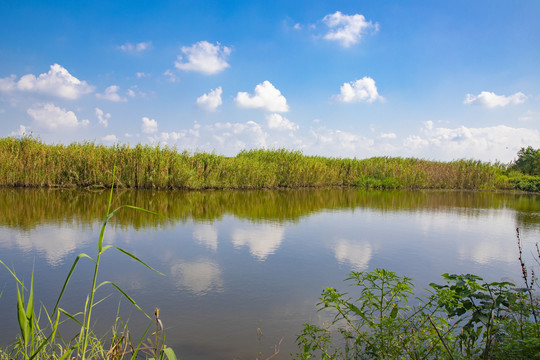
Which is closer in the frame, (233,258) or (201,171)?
(233,258)

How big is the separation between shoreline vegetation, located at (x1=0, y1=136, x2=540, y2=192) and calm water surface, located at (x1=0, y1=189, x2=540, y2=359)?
5.40 meters

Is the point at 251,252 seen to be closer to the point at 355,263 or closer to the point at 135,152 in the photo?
the point at 355,263

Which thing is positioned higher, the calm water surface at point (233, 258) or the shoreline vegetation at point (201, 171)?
the shoreline vegetation at point (201, 171)

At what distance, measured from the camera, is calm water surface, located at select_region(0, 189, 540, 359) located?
2.90 m

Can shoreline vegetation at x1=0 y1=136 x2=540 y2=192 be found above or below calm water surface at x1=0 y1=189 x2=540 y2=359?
above

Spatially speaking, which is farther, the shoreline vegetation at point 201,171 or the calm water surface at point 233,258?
the shoreline vegetation at point 201,171

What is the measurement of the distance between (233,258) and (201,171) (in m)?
11.8

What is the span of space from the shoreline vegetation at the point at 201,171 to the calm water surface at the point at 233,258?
17.7ft

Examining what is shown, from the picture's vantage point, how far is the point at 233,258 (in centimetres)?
478

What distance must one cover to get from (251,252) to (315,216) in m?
4.03

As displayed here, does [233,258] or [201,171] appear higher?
[201,171]

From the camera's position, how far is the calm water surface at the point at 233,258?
290 cm

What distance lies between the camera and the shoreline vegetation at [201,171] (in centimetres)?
1455

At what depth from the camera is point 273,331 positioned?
279cm
